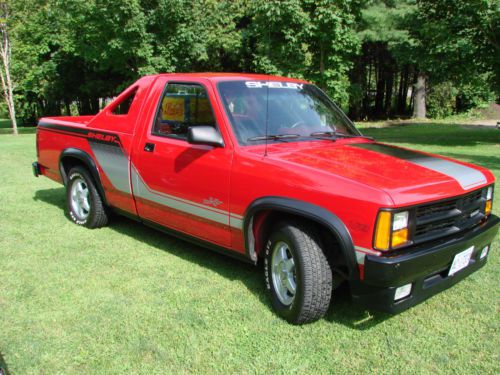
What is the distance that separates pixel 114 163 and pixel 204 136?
5.47 feet

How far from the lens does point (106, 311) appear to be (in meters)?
3.64

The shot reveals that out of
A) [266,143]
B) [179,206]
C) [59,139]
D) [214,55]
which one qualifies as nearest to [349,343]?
[266,143]

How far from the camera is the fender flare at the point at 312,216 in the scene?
2.97 m

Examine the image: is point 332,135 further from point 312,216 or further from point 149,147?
point 149,147

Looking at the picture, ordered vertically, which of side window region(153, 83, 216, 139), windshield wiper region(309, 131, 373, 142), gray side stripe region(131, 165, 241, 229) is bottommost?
gray side stripe region(131, 165, 241, 229)

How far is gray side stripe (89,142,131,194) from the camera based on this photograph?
481 cm

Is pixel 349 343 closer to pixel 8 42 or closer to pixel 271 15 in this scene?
pixel 271 15

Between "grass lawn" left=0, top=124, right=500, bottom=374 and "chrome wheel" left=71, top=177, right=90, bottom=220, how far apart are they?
83cm

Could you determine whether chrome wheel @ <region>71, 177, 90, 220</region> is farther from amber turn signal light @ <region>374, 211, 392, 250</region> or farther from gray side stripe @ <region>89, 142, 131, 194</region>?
amber turn signal light @ <region>374, 211, 392, 250</region>

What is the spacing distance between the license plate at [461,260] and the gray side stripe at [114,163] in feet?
10.3

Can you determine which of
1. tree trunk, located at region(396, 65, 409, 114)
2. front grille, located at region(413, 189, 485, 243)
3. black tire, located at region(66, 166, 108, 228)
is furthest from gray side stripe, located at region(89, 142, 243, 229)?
tree trunk, located at region(396, 65, 409, 114)

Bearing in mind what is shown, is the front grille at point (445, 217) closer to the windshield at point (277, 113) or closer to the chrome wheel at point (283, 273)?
the chrome wheel at point (283, 273)

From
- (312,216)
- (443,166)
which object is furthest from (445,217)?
(312,216)

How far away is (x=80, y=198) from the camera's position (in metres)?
5.82
